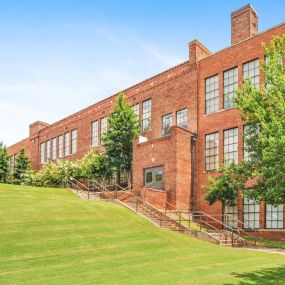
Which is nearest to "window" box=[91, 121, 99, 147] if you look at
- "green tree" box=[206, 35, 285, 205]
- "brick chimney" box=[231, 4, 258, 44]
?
"brick chimney" box=[231, 4, 258, 44]

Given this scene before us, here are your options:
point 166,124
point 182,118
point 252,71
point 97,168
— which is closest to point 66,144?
point 97,168

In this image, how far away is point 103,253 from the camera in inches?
615

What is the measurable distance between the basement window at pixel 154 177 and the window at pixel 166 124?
380cm

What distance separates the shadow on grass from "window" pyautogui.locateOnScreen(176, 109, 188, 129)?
18787 millimetres

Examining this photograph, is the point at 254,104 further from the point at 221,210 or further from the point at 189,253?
the point at 221,210

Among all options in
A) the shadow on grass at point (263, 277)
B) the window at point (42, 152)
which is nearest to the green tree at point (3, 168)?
the window at point (42, 152)

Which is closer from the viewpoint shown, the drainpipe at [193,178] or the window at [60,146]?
the drainpipe at [193,178]

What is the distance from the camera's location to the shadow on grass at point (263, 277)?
37.5 ft

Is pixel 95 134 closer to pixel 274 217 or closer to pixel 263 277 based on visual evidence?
pixel 274 217

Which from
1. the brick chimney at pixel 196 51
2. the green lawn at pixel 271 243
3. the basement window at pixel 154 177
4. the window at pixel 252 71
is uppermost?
the brick chimney at pixel 196 51

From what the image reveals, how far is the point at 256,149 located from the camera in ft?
61.6

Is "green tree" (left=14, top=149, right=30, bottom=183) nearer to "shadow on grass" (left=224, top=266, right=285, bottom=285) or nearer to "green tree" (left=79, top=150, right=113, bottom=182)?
"green tree" (left=79, top=150, right=113, bottom=182)

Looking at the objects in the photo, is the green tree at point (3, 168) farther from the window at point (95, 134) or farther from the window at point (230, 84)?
the window at point (230, 84)

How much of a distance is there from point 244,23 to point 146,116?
10.7 meters
